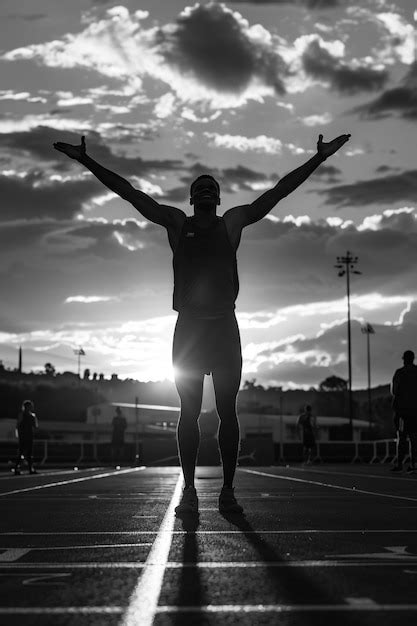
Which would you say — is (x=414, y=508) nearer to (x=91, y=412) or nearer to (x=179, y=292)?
(x=179, y=292)

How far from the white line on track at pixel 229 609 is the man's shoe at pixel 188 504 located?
3335mm

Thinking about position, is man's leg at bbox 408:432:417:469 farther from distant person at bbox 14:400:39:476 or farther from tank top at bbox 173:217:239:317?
tank top at bbox 173:217:239:317

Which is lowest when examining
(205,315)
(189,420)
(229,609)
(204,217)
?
(229,609)

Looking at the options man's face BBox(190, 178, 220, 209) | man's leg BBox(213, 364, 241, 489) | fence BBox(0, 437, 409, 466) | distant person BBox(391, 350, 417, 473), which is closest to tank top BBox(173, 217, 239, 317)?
A: man's face BBox(190, 178, 220, 209)

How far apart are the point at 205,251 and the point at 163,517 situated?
1.68 meters

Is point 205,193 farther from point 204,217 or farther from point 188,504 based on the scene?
point 188,504

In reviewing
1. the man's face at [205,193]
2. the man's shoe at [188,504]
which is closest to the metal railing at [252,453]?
the man's face at [205,193]

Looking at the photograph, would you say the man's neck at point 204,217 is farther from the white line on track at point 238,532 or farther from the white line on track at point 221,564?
the white line on track at point 221,564

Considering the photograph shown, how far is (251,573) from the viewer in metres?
3.41

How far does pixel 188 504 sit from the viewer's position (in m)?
6.18

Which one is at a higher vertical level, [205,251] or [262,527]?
[205,251]

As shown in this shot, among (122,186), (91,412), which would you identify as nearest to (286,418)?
(91,412)

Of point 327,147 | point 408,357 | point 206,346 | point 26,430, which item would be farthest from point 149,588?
point 26,430

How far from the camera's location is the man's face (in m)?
6.77
